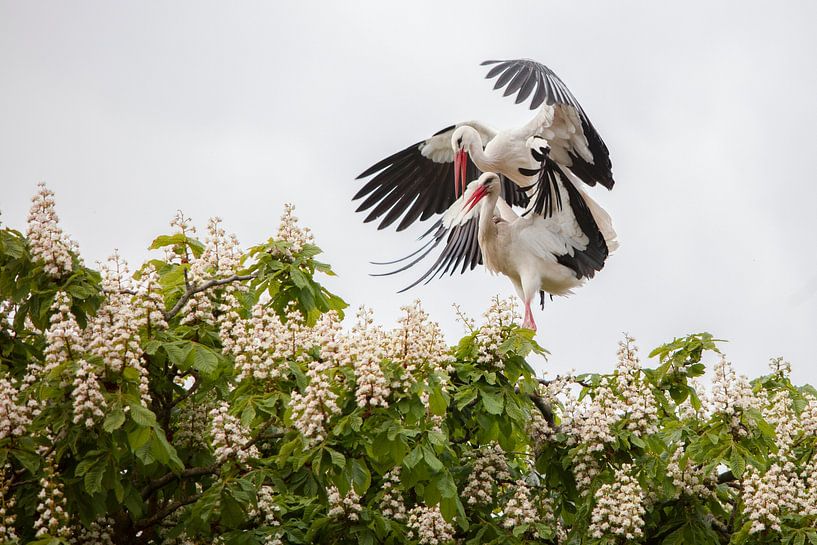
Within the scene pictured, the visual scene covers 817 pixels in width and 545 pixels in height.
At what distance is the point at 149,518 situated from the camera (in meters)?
7.34

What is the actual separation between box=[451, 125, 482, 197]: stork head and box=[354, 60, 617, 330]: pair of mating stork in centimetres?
1

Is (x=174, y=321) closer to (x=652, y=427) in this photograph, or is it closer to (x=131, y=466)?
(x=131, y=466)

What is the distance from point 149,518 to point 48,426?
124 cm

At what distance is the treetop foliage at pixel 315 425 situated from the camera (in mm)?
6160

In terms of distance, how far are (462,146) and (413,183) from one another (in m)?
1.31

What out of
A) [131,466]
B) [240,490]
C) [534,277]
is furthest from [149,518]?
[534,277]

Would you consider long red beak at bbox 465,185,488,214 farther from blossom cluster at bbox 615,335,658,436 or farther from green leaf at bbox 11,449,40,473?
green leaf at bbox 11,449,40,473

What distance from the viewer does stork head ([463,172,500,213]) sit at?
11.2 meters

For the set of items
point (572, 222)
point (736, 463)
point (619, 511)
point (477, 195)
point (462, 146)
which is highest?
point (462, 146)

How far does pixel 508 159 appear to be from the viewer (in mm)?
11102

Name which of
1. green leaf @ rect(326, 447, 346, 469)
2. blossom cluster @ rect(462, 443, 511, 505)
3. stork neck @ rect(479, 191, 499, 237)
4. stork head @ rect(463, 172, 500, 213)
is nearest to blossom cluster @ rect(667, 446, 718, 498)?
blossom cluster @ rect(462, 443, 511, 505)

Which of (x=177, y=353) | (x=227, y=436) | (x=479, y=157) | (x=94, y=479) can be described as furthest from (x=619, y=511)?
(x=479, y=157)

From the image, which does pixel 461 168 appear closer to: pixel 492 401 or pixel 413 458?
pixel 492 401

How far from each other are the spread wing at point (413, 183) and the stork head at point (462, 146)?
672 millimetres
